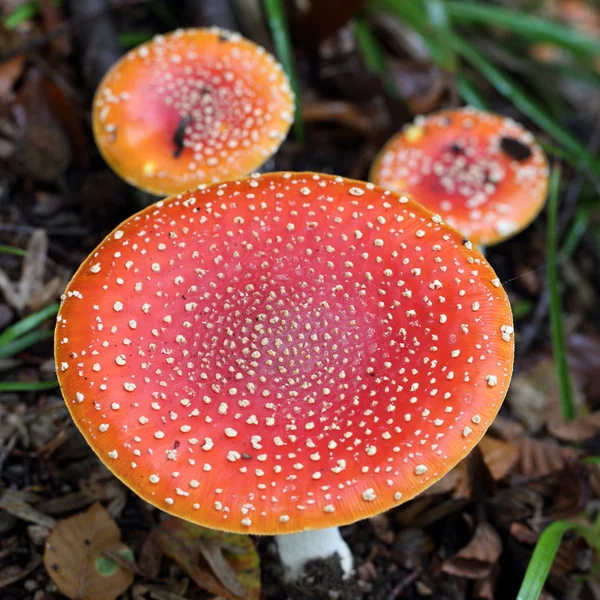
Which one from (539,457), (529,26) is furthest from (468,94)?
(539,457)

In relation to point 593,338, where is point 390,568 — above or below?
above

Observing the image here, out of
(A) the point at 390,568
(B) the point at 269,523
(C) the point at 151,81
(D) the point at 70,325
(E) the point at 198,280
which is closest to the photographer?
(B) the point at 269,523

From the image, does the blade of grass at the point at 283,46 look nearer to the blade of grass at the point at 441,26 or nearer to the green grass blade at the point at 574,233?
the blade of grass at the point at 441,26

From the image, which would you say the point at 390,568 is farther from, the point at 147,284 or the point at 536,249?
the point at 536,249

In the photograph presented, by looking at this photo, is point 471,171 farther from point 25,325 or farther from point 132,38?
point 25,325

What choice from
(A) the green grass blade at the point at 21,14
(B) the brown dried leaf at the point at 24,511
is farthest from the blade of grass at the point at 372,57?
(B) the brown dried leaf at the point at 24,511

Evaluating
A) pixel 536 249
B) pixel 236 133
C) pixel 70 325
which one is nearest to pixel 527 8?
pixel 536 249

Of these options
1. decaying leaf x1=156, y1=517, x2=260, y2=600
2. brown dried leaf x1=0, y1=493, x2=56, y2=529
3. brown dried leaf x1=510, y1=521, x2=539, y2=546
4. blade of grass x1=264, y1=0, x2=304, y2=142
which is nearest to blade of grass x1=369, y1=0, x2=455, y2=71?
blade of grass x1=264, y1=0, x2=304, y2=142
